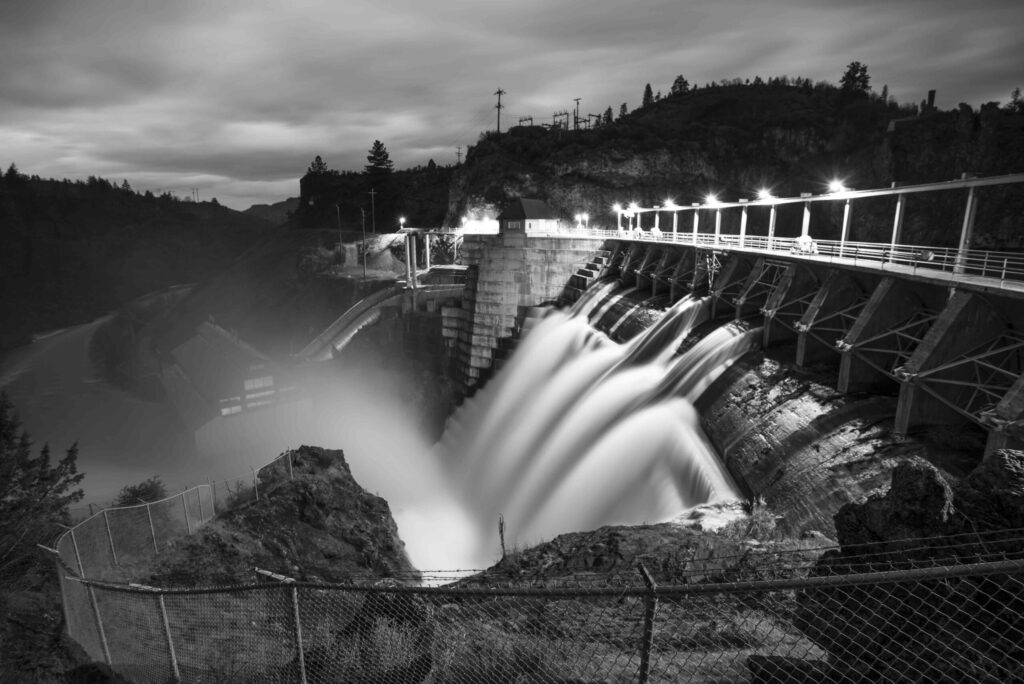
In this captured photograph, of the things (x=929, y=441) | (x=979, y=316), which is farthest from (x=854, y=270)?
(x=929, y=441)

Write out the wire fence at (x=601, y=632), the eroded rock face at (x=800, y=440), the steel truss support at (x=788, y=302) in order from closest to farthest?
the wire fence at (x=601, y=632) → the eroded rock face at (x=800, y=440) → the steel truss support at (x=788, y=302)

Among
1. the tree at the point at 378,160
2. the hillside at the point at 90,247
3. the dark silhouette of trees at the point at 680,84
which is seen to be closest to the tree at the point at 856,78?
the dark silhouette of trees at the point at 680,84

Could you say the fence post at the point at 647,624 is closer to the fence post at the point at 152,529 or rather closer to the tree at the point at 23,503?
the fence post at the point at 152,529

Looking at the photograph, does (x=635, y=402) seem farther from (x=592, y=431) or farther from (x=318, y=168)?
(x=318, y=168)

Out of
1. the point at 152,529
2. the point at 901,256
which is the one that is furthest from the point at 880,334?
the point at 152,529

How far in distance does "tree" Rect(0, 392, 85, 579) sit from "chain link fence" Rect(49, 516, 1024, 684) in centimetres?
792

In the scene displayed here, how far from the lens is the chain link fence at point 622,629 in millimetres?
5543

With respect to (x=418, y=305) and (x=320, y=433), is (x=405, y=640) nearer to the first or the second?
(x=320, y=433)

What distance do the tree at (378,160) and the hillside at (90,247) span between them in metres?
71.7

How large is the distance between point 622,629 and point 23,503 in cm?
2041

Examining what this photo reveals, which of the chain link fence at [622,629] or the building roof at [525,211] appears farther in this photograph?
the building roof at [525,211]

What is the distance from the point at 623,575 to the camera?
1059 cm

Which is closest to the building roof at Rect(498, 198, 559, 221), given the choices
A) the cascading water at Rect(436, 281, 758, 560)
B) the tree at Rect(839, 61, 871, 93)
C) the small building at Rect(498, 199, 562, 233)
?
the small building at Rect(498, 199, 562, 233)

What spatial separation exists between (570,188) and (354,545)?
61.9 meters
